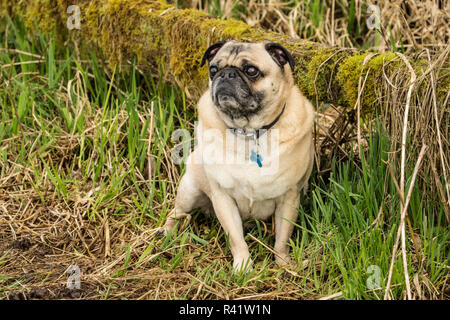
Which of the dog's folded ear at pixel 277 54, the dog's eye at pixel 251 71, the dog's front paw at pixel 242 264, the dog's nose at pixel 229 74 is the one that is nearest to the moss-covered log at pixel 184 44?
the dog's folded ear at pixel 277 54

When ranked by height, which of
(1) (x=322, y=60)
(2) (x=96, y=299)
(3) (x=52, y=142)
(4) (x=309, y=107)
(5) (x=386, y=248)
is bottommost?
(2) (x=96, y=299)

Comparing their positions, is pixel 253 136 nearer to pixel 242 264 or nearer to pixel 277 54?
pixel 277 54

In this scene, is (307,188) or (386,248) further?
(307,188)

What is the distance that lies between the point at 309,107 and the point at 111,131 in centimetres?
158

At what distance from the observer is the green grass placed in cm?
312

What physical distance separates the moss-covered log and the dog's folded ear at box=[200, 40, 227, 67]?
19.7 inches

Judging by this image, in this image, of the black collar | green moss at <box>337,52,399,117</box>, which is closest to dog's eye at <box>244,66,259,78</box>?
the black collar

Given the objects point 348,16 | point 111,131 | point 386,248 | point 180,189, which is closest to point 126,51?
point 111,131

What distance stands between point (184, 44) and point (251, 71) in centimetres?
112

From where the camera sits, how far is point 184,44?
169 inches

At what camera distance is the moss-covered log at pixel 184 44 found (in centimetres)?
350

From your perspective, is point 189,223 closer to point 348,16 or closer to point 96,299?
point 96,299

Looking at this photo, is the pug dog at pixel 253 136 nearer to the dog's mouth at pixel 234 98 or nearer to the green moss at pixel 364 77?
the dog's mouth at pixel 234 98
